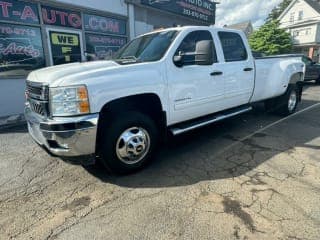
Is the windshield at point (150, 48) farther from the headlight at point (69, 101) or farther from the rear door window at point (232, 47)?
the rear door window at point (232, 47)

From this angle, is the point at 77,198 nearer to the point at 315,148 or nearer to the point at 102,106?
the point at 102,106

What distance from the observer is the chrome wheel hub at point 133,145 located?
11.2 ft

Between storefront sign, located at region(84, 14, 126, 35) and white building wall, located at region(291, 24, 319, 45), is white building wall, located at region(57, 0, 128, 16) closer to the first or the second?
storefront sign, located at region(84, 14, 126, 35)

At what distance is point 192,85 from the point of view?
400 cm

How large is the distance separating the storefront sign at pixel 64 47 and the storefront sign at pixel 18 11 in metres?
0.67

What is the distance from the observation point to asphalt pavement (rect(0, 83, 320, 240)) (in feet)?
8.15

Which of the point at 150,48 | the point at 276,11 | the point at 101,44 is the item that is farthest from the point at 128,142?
the point at 276,11

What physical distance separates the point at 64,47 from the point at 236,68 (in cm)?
584

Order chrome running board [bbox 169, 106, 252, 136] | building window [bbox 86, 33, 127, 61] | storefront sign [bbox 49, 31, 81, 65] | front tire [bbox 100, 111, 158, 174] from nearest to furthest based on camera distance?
front tire [bbox 100, 111, 158, 174], chrome running board [bbox 169, 106, 252, 136], storefront sign [bbox 49, 31, 81, 65], building window [bbox 86, 33, 127, 61]

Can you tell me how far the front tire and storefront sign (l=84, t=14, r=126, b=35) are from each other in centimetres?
645

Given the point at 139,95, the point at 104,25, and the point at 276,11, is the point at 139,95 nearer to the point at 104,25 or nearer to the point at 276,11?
the point at 104,25

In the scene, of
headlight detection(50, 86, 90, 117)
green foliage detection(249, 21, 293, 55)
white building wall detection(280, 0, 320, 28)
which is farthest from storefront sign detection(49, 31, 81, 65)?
white building wall detection(280, 0, 320, 28)

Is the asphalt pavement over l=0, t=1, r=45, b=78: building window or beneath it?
beneath

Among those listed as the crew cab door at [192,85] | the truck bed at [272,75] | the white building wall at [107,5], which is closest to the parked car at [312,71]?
the truck bed at [272,75]
